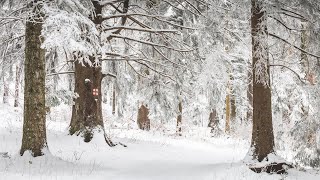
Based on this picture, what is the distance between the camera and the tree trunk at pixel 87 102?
→ 10.8 m

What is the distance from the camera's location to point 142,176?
7.43 metres

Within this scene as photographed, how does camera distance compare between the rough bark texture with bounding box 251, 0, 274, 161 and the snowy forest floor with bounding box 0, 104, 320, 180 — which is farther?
the rough bark texture with bounding box 251, 0, 274, 161

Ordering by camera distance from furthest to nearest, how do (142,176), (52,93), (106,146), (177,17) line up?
(52,93) < (177,17) < (106,146) < (142,176)

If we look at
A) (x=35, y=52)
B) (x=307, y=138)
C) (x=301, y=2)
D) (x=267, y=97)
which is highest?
(x=301, y=2)

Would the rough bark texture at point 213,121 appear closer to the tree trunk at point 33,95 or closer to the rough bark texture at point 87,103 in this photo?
the rough bark texture at point 87,103

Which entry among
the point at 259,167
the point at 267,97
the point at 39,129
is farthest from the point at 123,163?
the point at 267,97

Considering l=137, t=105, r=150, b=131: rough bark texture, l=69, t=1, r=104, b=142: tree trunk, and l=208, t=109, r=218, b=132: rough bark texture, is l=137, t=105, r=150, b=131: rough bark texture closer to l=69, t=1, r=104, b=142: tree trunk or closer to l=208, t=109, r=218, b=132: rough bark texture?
l=208, t=109, r=218, b=132: rough bark texture

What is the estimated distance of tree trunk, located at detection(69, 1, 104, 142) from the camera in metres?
10.8

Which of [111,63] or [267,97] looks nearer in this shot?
[267,97]

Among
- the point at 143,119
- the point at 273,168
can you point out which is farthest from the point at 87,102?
the point at 143,119

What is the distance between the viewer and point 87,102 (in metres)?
10.8

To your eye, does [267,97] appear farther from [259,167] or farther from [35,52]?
[35,52]

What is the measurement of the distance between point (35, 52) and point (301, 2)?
5.94 meters

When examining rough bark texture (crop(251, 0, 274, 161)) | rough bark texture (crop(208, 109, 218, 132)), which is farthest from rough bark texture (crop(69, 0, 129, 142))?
rough bark texture (crop(208, 109, 218, 132))
